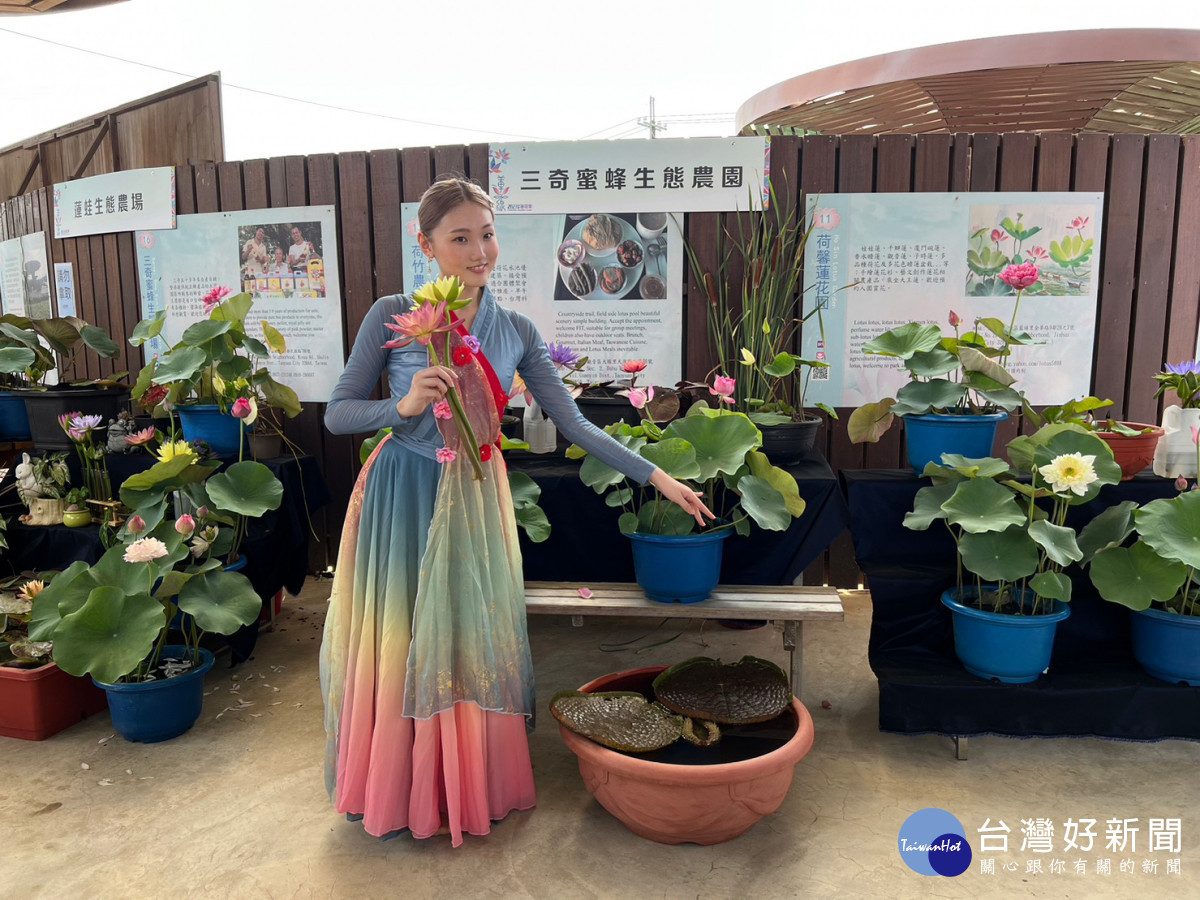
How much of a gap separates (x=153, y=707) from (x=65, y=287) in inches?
138

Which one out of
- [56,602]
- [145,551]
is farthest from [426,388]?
[56,602]

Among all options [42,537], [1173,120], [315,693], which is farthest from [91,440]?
[1173,120]

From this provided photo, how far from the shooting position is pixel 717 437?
2291 millimetres

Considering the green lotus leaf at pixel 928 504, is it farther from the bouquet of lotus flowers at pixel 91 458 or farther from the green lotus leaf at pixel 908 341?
the bouquet of lotus flowers at pixel 91 458

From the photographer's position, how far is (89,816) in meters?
2.05

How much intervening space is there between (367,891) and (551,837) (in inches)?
17.1

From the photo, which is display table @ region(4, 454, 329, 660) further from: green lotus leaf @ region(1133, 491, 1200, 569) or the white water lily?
green lotus leaf @ region(1133, 491, 1200, 569)

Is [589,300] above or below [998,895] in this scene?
above

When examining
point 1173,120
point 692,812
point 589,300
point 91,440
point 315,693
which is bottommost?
point 315,693

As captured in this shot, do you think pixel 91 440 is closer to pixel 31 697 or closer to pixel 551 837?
pixel 31 697

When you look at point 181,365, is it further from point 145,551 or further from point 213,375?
point 145,551

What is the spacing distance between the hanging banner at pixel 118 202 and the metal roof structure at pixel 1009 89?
377cm

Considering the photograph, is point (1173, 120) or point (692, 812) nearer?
point (692, 812)

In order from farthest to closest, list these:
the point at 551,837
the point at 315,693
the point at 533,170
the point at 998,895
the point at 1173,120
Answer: the point at 1173,120
the point at 533,170
the point at 315,693
the point at 551,837
the point at 998,895
